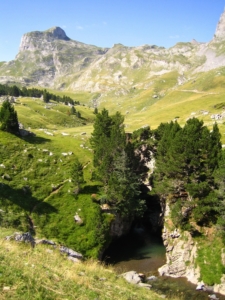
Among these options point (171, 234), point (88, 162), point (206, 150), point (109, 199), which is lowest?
point (171, 234)

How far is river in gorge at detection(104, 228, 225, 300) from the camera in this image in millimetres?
48241

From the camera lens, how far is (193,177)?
60781 millimetres

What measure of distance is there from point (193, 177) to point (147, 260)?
69.8 ft

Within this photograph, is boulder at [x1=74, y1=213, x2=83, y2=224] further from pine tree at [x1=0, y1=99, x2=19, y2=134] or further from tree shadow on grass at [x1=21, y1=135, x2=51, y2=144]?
pine tree at [x1=0, y1=99, x2=19, y2=134]

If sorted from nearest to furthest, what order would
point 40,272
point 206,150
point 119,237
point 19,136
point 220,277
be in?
1. point 40,272
2. point 220,277
3. point 206,150
4. point 119,237
5. point 19,136

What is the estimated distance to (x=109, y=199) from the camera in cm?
6512

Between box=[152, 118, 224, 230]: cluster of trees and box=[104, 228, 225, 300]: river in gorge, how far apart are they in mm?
10290

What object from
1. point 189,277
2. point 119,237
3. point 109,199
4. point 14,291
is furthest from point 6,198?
point 14,291

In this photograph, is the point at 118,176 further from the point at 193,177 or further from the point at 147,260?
the point at 147,260

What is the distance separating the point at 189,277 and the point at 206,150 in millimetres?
27251

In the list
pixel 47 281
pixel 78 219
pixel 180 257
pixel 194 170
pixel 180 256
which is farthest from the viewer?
pixel 194 170

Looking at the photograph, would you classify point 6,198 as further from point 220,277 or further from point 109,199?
point 220,277

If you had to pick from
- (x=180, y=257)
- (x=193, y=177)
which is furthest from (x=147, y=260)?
(x=193, y=177)

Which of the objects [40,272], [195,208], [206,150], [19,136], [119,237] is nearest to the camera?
[40,272]
